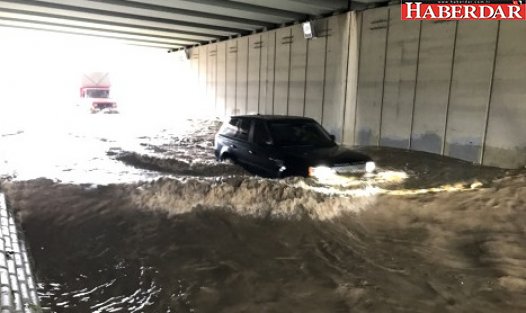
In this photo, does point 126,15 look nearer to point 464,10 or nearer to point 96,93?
point 464,10

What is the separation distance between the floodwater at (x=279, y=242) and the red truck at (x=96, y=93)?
70.6ft

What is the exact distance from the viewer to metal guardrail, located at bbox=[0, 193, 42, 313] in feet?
11.6

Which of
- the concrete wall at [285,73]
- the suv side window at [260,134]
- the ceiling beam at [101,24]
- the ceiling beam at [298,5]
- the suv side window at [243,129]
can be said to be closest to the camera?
the suv side window at [260,134]

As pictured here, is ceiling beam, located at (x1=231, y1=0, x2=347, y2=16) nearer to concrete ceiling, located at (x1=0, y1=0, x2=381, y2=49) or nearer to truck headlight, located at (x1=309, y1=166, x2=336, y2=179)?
concrete ceiling, located at (x1=0, y1=0, x2=381, y2=49)

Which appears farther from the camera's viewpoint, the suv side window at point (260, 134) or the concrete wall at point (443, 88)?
the concrete wall at point (443, 88)

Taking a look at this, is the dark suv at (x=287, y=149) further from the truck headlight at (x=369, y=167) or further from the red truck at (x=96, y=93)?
the red truck at (x=96, y=93)

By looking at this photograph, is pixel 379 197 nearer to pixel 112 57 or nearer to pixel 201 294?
pixel 201 294

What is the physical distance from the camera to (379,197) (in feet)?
24.6

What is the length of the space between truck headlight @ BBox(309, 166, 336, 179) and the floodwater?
261 millimetres

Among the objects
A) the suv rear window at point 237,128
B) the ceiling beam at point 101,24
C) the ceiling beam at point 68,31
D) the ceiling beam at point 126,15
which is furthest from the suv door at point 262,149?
the ceiling beam at point 68,31

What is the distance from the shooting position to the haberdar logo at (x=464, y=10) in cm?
947

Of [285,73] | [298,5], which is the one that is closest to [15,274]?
[298,5]

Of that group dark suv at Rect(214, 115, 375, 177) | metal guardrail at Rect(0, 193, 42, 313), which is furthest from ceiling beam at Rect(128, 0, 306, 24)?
metal guardrail at Rect(0, 193, 42, 313)

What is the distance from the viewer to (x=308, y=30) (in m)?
14.9
